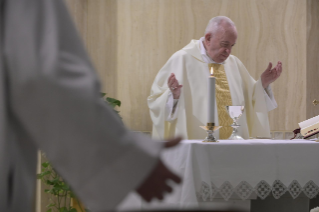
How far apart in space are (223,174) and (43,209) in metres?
2.94

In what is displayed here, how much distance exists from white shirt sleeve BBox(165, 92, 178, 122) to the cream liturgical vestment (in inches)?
0.5

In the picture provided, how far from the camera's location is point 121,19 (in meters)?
6.00

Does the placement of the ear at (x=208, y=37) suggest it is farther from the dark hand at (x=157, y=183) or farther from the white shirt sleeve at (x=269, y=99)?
the dark hand at (x=157, y=183)

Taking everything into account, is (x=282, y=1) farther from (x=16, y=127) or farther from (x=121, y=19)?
(x=16, y=127)

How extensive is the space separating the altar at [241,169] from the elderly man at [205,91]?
1.31 metres

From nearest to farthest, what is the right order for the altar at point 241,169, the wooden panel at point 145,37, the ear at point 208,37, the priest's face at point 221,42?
the altar at point 241,169
the priest's face at point 221,42
the ear at point 208,37
the wooden panel at point 145,37

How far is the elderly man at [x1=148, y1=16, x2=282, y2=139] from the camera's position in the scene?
14.6 feet

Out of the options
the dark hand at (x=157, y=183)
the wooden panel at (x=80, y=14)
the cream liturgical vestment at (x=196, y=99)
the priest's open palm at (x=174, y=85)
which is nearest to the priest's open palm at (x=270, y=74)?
the cream liturgical vestment at (x=196, y=99)

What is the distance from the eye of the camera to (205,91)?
4.69 m

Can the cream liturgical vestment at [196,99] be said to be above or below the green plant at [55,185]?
above

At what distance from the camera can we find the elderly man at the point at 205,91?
175 inches

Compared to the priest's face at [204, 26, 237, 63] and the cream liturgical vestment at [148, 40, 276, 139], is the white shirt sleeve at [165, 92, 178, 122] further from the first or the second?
the priest's face at [204, 26, 237, 63]

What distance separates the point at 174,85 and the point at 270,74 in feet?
3.49

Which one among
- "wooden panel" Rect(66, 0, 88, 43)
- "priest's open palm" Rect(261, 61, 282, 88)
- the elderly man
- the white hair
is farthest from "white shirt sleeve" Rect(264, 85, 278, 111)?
"wooden panel" Rect(66, 0, 88, 43)
